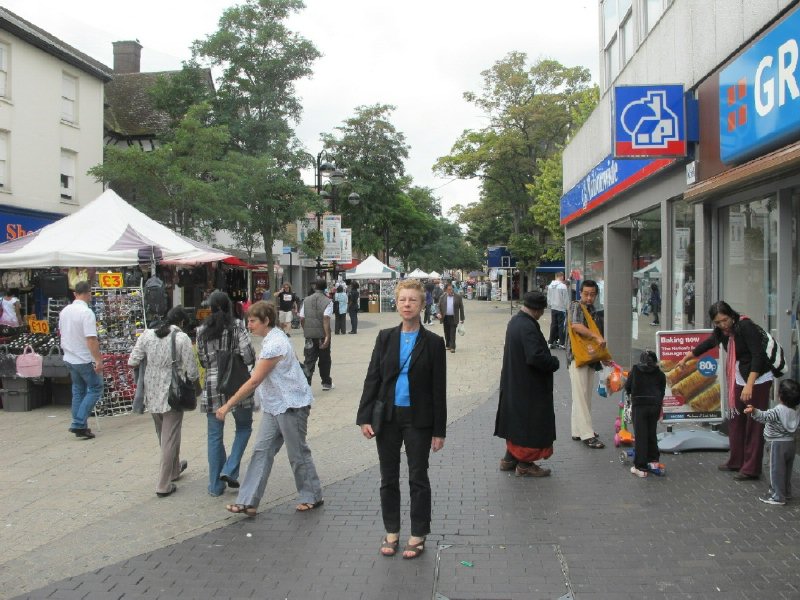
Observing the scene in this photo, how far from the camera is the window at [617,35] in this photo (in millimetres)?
12672

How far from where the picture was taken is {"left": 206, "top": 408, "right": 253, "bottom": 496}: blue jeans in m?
5.95

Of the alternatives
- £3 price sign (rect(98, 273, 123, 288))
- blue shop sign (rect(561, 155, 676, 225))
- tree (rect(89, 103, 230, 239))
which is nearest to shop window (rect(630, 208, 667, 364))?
blue shop sign (rect(561, 155, 676, 225))

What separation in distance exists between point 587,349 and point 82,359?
5.82 m

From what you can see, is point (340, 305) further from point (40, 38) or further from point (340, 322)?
point (40, 38)

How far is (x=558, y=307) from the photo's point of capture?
16938 millimetres

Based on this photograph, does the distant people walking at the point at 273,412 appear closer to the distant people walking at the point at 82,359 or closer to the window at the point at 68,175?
the distant people walking at the point at 82,359

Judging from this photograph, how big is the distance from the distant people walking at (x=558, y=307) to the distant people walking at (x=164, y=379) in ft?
37.2

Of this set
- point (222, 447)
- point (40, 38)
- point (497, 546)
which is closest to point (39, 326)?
point (222, 447)

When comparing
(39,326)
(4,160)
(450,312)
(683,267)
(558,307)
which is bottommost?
(39,326)

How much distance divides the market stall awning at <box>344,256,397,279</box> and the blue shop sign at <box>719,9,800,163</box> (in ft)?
84.9

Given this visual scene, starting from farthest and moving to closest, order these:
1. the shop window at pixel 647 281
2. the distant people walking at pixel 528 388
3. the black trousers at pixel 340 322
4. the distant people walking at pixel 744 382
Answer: the black trousers at pixel 340 322 → the shop window at pixel 647 281 → the distant people walking at pixel 528 388 → the distant people walking at pixel 744 382

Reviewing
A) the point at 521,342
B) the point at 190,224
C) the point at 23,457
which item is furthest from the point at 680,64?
the point at 190,224

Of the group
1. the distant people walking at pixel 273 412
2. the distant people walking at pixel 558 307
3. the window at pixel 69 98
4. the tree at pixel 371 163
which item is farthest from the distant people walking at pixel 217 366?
the tree at pixel 371 163

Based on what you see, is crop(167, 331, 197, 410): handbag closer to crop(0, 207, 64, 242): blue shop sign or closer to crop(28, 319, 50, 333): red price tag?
crop(28, 319, 50, 333): red price tag
